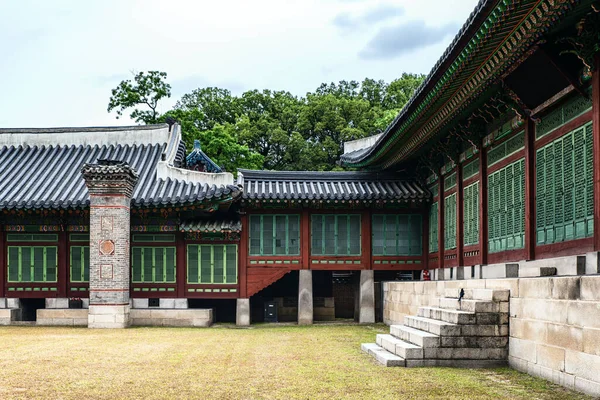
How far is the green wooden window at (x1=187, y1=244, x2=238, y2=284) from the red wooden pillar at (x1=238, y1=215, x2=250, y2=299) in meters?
0.17

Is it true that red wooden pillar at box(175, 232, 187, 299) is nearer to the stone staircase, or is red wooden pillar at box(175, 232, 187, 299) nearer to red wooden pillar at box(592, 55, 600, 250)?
the stone staircase

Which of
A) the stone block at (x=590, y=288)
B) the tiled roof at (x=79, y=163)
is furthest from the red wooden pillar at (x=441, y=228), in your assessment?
the stone block at (x=590, y=288)

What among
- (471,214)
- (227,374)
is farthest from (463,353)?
(471,214)

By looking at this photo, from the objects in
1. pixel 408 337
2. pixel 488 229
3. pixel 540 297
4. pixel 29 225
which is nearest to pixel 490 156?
pixel 488 229

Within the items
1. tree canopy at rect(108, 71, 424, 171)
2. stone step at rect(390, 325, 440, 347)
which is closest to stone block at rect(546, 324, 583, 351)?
stone step at rect(390, 325, 440, 347)

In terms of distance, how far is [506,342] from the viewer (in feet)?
39.9

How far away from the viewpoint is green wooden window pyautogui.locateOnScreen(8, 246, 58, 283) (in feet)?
81.4

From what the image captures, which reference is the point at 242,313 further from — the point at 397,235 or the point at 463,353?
the point at 463,353

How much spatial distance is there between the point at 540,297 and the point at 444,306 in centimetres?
369

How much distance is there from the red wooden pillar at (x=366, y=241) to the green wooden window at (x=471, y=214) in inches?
227

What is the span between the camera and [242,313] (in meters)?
24.6

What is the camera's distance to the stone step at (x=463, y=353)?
39.4 feet

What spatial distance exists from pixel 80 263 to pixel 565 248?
670 inches

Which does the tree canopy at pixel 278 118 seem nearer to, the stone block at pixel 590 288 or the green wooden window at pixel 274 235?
the green wooden window at pixel 274 235
